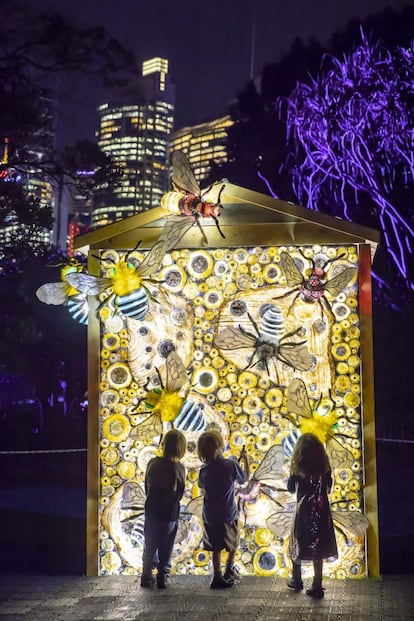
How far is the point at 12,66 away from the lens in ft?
47.8

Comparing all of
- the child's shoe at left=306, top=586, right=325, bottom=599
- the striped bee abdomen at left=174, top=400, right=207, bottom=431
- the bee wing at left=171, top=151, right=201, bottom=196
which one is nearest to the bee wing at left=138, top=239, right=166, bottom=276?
the bee wing at left=171, top=151, right=201, bottom=196

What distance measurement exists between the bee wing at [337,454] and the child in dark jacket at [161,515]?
150 centimetres

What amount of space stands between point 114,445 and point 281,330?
2092 millimetres

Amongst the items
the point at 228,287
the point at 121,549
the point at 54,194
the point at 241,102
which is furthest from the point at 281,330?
the point at 241,102

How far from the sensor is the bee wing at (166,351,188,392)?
8.64m

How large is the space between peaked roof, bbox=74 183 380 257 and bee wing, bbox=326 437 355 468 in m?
2.04

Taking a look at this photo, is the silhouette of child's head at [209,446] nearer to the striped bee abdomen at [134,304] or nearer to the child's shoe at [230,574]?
the child's shoe at [230,574]

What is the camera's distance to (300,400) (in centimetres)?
834

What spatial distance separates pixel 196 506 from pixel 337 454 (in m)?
1.49

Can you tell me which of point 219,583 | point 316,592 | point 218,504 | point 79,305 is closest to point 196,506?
point 218,504

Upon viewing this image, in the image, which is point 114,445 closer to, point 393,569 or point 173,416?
point 173,416

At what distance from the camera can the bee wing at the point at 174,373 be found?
8641mm

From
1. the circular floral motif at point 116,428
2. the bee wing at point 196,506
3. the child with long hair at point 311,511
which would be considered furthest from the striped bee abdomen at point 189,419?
the child with long hair at point 311,511

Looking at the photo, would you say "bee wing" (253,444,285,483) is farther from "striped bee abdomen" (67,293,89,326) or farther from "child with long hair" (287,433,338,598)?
"striped bee abdomen" (67,293,89,326)
